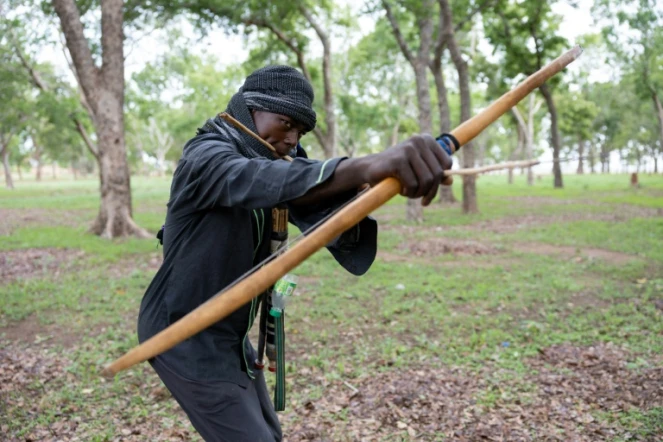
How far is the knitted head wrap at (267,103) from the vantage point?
7.77 feet

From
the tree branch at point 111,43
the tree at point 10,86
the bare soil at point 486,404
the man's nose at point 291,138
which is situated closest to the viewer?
the man's nose at point 291,138

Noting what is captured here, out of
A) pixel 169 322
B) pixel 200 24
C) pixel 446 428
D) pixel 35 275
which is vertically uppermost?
pixel 200 24

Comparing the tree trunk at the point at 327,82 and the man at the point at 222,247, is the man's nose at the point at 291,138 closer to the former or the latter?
the man at the point at 222,247

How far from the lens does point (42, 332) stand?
23.7ft

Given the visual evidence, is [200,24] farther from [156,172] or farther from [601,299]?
[156,172]

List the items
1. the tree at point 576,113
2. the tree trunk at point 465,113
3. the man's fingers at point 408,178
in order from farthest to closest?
the tree at point 576,113
the tree trunk at point 465,113
the man's fingers at point 408,178

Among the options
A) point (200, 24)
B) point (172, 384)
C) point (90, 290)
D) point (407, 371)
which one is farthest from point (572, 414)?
point (200, 24)

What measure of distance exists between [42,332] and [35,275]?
11.4ft

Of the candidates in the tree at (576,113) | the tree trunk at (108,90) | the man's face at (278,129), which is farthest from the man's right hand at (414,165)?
the tree at (576,113)

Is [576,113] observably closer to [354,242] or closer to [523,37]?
[523,37]

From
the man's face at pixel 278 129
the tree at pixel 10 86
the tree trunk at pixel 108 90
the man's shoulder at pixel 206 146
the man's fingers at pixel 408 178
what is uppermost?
the tree at pixel 10 86

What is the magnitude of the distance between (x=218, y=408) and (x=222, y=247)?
68 centimetres

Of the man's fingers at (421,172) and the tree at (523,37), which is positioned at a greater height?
the tree at (523,37)

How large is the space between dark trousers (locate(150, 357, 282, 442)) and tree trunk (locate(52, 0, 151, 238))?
12.5m
